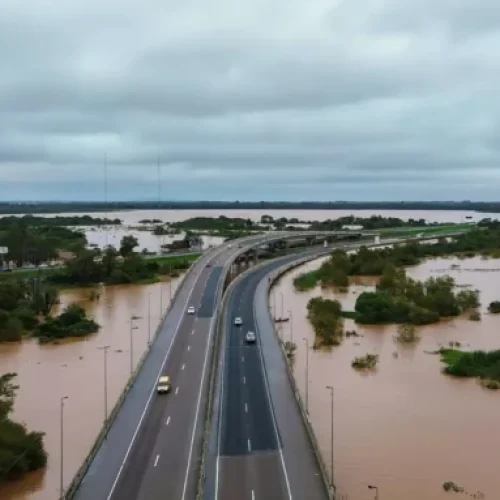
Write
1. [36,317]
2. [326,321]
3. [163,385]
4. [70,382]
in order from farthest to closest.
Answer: [36,317]
[326,321]
[70,382]
[163,385]

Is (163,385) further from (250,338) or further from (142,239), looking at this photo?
(142,239)

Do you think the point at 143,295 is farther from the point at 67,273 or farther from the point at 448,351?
the point at 448,351

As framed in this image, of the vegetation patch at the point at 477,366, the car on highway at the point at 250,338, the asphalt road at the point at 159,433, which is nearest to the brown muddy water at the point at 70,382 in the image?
the asphalt road at the point at 159,433

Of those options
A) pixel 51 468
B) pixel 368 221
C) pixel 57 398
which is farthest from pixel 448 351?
pixel 368 221

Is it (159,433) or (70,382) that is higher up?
(159,433)

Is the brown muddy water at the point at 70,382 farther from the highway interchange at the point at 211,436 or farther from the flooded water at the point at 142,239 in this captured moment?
the flooded water at the point at 142,239

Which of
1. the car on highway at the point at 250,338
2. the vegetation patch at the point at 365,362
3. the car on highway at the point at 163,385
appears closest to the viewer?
the car on highway at the point at 163,385

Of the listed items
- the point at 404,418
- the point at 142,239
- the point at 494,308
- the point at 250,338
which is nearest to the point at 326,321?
the point at 250,338

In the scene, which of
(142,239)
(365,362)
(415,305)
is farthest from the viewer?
(142,239)
